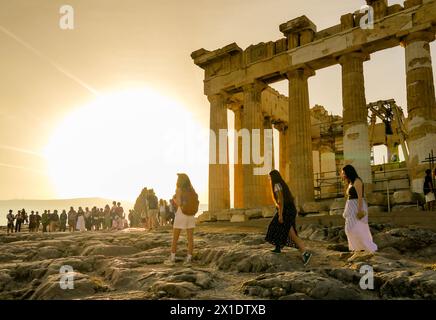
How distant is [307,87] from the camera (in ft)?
67.7

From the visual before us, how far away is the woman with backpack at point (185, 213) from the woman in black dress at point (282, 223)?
63.5 inches

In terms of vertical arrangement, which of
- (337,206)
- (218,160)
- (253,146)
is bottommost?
(337,206)

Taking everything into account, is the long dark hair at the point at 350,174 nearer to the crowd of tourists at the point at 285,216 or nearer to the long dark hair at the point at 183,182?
the crowd of tourists at the point at 285,216

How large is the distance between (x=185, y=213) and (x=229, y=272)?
1574 millimetres

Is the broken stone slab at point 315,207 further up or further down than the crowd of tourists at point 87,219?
further up

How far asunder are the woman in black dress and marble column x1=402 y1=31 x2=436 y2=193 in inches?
406

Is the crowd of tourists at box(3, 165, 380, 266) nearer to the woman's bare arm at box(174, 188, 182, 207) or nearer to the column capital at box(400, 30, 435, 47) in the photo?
the woman's bare arm at box(174, 188, 182, 207)

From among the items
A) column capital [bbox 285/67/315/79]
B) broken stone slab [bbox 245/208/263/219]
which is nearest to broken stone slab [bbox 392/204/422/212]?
broken stone slab [bbox 245/208/263/219]

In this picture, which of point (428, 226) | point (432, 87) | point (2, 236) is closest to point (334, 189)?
point (432, 87)

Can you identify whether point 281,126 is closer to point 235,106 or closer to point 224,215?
point 235,106

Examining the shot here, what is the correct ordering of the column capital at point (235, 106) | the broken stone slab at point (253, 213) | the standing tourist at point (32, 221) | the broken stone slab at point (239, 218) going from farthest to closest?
the column capital at point (235, 106), the standing tourist at point (32, 221), the broken stone slab at point (239, 218), the broken stone slab at point (253, 213)

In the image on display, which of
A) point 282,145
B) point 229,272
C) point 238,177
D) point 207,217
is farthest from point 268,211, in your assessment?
point 229,272

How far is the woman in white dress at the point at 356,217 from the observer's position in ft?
26.5

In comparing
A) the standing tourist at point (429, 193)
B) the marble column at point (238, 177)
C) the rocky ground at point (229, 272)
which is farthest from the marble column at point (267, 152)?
the rocky ground at point (229, 272)
